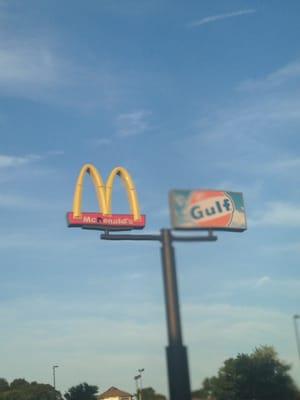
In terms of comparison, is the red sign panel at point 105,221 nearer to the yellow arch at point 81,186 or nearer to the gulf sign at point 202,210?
the yellow arch at point 81,186

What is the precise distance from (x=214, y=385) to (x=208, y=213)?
2348 inches

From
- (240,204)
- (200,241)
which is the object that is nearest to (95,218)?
(240,204)

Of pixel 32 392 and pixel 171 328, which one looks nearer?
pixel 171 328

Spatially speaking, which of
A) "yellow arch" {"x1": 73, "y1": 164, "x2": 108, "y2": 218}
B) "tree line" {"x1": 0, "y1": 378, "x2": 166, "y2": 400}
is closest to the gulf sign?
"yellow arch" {"x1": 73, "y1": 164, "x2": 108, "y2": 218}

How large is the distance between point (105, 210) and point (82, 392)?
62.5 meters

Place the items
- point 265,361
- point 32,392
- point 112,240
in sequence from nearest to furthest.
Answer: point 112,240 → point 265,361 → point 32,392

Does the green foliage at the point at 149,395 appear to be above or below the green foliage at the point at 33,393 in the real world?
below

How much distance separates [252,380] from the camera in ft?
245

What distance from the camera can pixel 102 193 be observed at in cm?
4675

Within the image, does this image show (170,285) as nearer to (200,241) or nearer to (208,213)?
(200,241)

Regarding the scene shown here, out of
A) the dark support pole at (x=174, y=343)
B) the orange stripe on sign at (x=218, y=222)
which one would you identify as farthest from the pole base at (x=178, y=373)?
the orange stripe on sign at (x=218, y=222)

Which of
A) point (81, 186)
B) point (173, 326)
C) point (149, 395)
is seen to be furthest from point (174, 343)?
point (149, 395)

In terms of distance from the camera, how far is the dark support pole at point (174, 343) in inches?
640

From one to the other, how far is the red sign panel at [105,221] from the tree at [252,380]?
27888 millimetres
